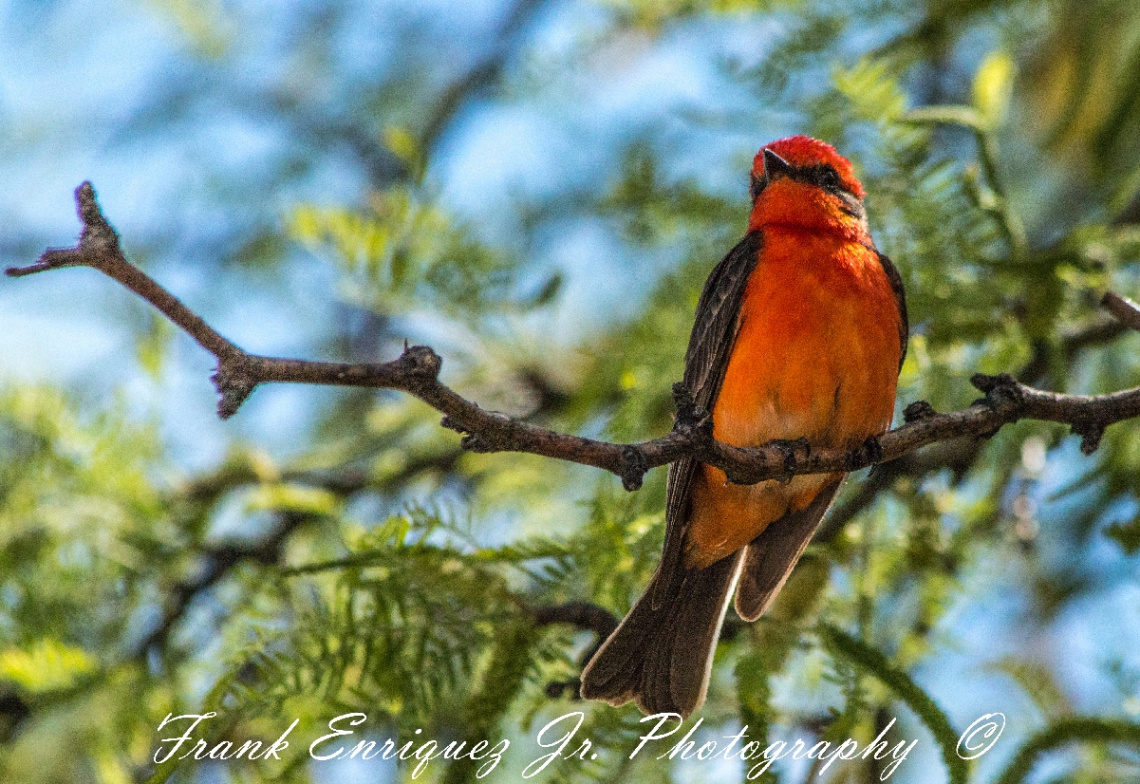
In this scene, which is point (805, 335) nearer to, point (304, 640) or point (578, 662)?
point (578, 662)

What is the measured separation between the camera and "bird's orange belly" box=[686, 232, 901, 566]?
3582 millimetres

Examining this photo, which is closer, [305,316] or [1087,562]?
[1087,562]

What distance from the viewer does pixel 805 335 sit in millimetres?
3605

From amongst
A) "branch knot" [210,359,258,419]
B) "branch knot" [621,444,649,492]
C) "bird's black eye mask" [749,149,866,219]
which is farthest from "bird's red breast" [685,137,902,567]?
"branch knot" [210,359,258,419]

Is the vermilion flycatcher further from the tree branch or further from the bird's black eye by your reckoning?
the tree branch

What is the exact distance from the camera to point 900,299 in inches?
153

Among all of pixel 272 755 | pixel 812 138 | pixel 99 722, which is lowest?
pixel 272 755

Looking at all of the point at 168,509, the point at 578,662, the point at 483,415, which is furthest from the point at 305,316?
the point at 483,415

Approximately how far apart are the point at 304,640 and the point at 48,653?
965 mm

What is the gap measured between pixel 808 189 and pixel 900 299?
572mm

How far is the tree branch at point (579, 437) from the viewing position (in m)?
1.92

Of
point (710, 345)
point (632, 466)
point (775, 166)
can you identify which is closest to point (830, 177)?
point (775, 166)

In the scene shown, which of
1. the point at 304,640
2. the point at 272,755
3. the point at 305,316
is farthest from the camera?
Result: the point at 305,316

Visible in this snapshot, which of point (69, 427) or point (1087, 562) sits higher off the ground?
point (69, 427)
